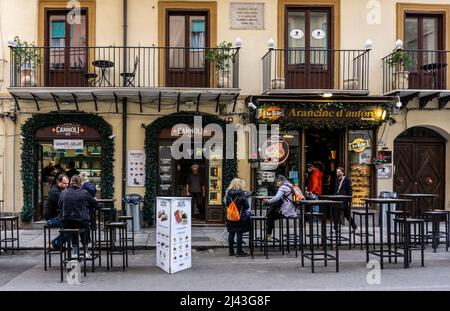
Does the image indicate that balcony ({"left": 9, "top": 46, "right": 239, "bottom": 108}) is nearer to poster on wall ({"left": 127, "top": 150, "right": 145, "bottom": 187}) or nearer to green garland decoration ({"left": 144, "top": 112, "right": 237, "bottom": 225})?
green garland decoration ({"left": 144, "top": 112, "right": 237, "bottom": 225})

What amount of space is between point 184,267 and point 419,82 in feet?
31.9

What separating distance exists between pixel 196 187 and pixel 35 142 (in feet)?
15.8

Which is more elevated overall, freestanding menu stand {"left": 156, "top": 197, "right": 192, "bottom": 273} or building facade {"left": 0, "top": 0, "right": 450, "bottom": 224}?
building facade {"left": 0, "top": 0, "right": 450, "bottom": 224}

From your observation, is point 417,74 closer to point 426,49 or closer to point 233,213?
point 426,49

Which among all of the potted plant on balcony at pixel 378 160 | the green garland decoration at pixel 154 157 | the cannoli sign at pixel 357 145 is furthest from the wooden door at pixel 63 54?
the potted plant on balcony at pixel 378 160

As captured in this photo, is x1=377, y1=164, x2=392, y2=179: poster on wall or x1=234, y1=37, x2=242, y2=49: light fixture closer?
x1=234, y1=37, x2=242, y2=49: light fixture

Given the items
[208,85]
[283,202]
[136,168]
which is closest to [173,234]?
[283,202]

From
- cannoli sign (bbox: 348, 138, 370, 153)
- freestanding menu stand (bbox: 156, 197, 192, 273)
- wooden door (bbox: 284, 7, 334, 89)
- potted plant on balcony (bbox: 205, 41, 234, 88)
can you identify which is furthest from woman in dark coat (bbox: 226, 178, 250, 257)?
cannoli sign (bbox: 348, 138, 370, 153)

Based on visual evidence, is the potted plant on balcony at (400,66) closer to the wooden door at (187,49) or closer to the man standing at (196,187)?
the wooden door at (187,49)

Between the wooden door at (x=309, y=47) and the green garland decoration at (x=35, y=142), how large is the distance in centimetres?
557

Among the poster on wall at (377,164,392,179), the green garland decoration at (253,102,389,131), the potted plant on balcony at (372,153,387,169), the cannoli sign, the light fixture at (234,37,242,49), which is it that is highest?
the light fixture at (234,37,242,49)

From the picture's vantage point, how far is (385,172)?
1511cm

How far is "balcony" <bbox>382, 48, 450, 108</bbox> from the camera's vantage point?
47.3 ft
